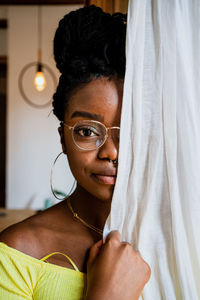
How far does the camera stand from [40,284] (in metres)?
0.78

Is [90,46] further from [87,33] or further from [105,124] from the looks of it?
[105,124]

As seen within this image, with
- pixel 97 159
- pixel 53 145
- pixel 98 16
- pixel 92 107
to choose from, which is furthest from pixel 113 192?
pixel 53 145

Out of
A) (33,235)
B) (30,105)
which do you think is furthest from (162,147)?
(30,105)

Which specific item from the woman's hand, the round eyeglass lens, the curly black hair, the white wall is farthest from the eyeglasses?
the white wall

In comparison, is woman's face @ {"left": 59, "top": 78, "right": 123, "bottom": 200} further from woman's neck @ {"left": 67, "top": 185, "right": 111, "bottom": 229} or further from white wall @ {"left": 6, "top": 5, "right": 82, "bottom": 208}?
white wall @ {"left": 6, "top": 5, "right": 82, "bottom": 208}

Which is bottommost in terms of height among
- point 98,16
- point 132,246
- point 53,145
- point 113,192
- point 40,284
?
point 53,145

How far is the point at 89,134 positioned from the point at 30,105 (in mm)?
4320

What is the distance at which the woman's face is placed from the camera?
74cm

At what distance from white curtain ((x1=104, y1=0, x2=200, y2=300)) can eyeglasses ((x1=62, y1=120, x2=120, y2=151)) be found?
→ 66mm

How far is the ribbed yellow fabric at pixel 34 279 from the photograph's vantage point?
76 centimetres

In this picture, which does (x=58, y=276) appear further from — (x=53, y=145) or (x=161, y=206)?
(x=53, y=145)

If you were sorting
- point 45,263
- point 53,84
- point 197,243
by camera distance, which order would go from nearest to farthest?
point 197,243
point 45,263
point 53,84

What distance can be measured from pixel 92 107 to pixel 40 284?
1.57 ft

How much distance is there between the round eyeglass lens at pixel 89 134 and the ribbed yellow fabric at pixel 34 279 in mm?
334
